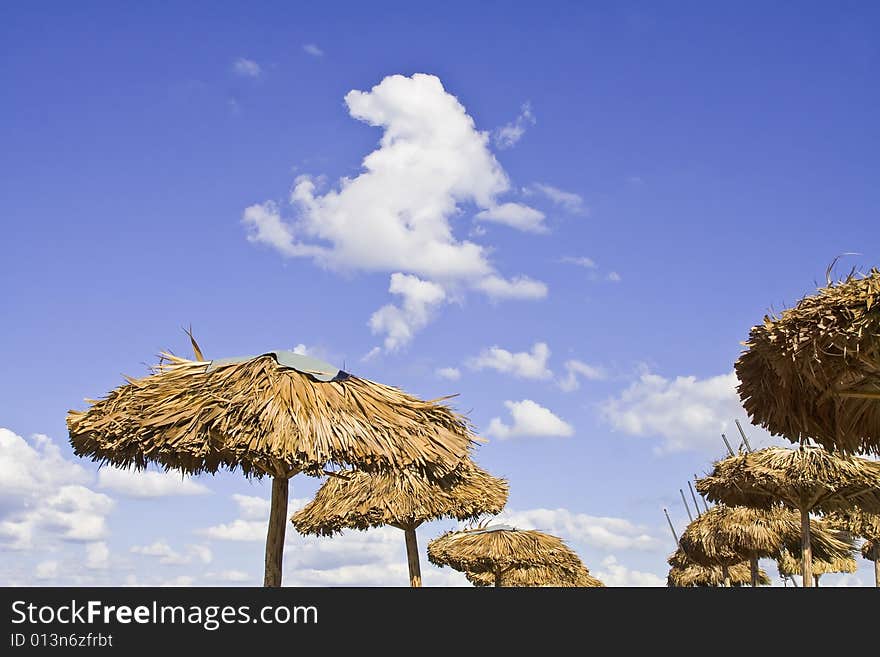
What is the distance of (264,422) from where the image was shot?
6.22m

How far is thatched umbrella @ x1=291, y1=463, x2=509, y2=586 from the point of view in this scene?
14.1 meters

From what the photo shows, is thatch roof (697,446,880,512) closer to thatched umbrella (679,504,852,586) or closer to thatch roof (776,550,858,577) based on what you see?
thatched umbrella (679,504,852,586)

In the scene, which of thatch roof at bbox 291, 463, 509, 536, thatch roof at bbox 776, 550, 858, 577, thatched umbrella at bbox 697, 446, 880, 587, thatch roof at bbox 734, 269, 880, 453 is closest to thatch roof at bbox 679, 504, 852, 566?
thatched umbrella at bbox 697, 446, 880, 587

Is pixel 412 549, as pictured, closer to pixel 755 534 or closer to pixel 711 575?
pixel 755 534

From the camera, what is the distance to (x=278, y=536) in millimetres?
7098

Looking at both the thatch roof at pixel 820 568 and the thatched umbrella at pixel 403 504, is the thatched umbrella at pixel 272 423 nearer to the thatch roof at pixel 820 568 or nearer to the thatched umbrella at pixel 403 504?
the thatched umbrella at pixel 403 504

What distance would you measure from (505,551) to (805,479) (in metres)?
7.16

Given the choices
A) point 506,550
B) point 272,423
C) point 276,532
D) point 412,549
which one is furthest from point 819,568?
point 272,423

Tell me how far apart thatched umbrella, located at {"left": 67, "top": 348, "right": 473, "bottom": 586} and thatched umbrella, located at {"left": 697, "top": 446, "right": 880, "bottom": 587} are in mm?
7430

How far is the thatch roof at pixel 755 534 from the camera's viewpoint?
18.5 metres

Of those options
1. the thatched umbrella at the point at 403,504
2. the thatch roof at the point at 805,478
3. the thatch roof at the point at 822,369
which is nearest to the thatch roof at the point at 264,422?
the thatch roof at the point at 822,369

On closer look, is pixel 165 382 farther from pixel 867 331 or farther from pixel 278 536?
pixel 867 331
